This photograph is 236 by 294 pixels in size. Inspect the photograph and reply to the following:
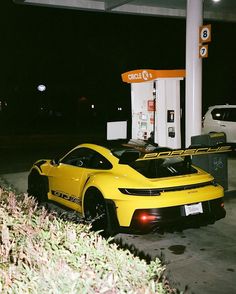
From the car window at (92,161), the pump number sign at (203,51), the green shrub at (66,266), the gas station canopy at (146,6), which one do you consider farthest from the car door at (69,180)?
the gas station canopy at (146,6)

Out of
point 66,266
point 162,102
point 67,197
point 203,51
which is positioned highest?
point 203,51

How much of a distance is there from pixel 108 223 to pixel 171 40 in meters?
42.2

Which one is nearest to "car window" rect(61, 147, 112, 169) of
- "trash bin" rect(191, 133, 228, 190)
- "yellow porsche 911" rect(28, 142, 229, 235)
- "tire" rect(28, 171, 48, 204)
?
"yellow porsche 911" rect(28, 142, 229, 235)

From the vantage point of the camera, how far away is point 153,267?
3.72 m

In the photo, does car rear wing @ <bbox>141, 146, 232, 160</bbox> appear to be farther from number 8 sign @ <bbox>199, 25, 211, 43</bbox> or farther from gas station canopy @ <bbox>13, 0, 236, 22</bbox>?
gas station canopy @ <bbox>13, 0, 236, 22</bbox>

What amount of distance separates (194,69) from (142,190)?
4.80 m

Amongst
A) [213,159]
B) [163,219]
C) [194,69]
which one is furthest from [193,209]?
[194,69]

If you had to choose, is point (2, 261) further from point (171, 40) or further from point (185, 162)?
point (171, 40)

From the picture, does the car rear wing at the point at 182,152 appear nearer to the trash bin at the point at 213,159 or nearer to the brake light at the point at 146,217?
the brake light at the point at 146,217

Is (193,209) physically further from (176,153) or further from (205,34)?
(205,34)

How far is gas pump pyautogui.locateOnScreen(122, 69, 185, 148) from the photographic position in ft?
39.2

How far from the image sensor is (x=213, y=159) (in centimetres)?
845

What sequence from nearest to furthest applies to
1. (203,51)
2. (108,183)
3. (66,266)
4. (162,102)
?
(66,266) < (108,183) < (203,51) < (162,102)

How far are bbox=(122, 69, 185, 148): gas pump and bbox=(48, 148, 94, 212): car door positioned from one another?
500cm
